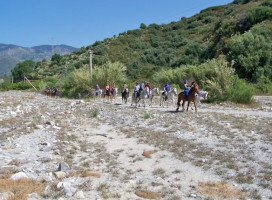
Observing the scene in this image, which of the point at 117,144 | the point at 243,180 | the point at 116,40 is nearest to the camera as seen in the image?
the point at 243,180

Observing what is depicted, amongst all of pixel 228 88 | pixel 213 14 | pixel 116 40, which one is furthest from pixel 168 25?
pixel 228 88

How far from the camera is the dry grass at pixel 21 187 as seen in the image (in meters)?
5.86

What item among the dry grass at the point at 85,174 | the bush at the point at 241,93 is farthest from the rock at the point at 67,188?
the bush at the point at 241,93

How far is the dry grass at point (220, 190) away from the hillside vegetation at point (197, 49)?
1682 cm

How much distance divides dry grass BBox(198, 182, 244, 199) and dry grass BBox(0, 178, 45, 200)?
11.2 feet

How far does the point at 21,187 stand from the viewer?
6.23 metres

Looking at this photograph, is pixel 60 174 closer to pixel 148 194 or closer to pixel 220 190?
pixel 148 194

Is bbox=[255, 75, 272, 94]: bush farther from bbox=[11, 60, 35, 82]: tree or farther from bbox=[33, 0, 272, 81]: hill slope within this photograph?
bbox=[11, 60, 35, 82]: tree

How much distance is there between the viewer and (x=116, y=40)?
3155 inches

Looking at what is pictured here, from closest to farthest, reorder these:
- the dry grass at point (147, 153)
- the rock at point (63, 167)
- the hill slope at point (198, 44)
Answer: the rock at point (63, 167) < the dry grass at point (147, 153) < the hill slope at point (198, 44)

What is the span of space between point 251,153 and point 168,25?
86.4 m

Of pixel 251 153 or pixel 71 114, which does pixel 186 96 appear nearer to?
pixel 71 114

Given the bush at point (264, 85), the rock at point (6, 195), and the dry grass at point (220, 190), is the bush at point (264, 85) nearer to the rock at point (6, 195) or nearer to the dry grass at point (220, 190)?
the dry grass at point (220, 190)

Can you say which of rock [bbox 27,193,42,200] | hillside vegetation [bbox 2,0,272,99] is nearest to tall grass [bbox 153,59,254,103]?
hillside vegetation [bbox 2,0,272,99]
